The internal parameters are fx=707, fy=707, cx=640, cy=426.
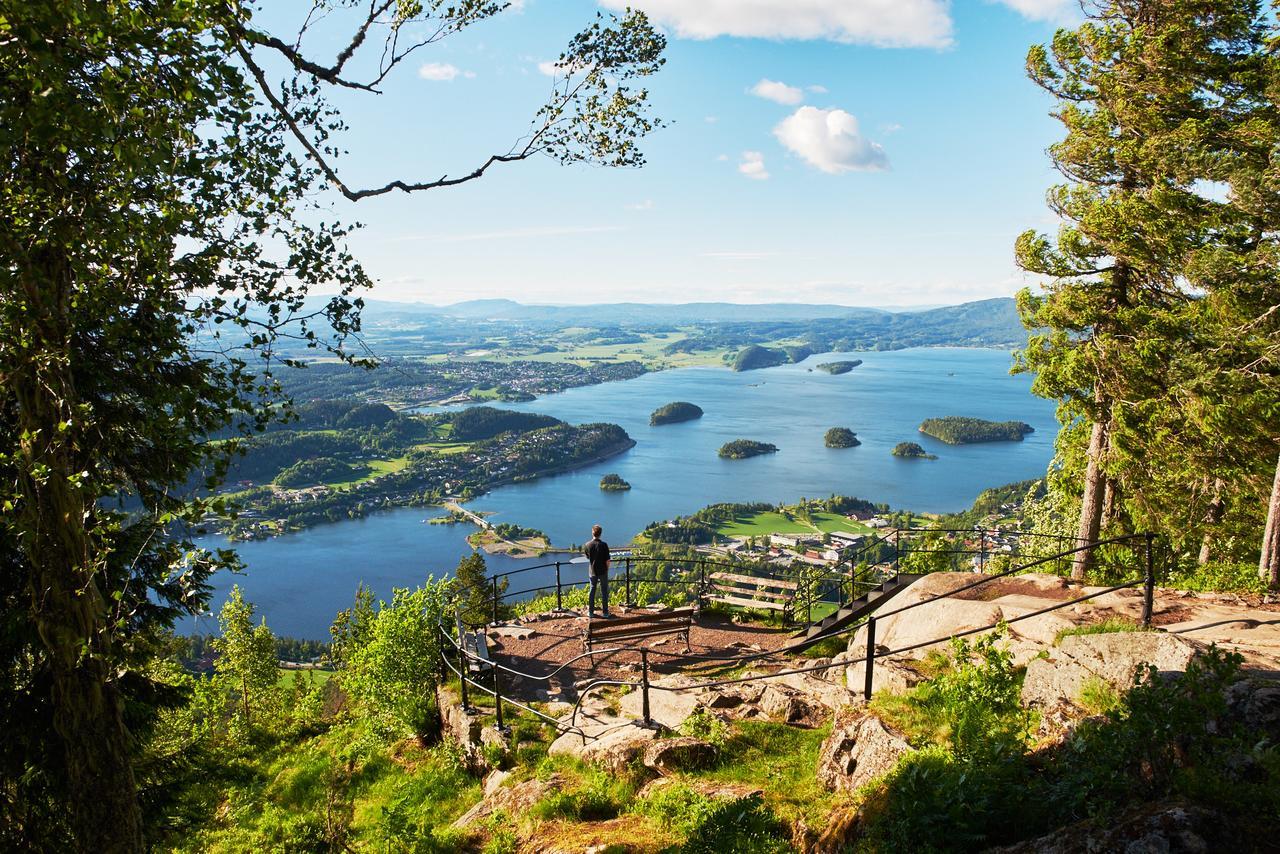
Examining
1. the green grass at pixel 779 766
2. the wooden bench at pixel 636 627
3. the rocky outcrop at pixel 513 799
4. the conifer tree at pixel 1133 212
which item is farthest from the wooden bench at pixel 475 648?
the conifer tree at pixel 1133 212

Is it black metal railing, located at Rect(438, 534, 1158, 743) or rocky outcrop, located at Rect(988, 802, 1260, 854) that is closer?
rocky outcrop, located at Rect(988, 802, 1260, 854)

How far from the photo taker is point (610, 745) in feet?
24.4

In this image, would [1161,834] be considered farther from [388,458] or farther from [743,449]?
[388,458]

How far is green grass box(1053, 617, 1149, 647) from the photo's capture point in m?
6.79

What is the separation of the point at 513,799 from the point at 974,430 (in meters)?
118

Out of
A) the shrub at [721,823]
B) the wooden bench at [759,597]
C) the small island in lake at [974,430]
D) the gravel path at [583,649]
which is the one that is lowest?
the small island in lake at [974,430]

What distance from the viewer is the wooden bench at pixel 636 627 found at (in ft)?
32.6

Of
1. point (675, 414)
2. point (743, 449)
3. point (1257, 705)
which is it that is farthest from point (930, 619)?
point (675, 414)

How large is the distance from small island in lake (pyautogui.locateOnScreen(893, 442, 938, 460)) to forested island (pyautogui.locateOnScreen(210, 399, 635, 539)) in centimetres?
4145

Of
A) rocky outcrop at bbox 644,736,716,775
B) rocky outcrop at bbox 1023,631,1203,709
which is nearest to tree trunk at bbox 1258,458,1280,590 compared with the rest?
rocky outcrop at bbox 1023,631,1203,709

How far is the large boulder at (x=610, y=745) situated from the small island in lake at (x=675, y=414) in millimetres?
124378

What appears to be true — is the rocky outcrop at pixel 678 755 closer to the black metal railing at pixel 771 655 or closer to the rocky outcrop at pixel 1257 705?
the black metal railing at pixel 771 655

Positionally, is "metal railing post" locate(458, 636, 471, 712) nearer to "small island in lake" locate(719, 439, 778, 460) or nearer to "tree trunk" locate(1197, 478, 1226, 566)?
"tree trunk" locate(1197, 478, 1226, 566)

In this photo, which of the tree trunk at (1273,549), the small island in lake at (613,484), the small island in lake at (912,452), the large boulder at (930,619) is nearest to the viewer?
the large boulder at (930,619)
